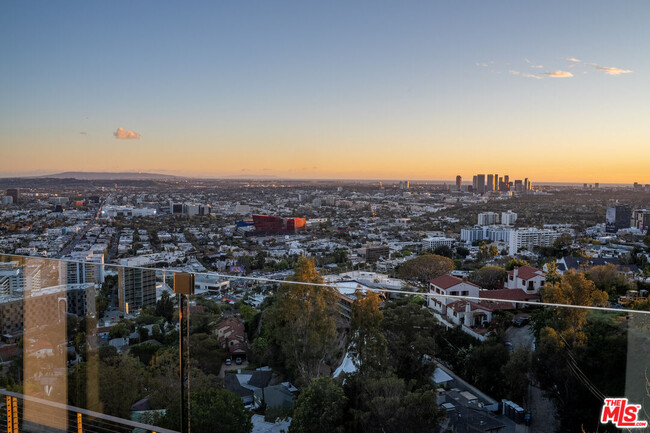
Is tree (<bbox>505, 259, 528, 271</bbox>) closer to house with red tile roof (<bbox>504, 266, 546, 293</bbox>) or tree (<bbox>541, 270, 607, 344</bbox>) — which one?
house with red tile roof (<bbox>504, 266, 546, 293</bbox>)

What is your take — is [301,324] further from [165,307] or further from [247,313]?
[165,307]

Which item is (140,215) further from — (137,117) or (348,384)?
(348,384)

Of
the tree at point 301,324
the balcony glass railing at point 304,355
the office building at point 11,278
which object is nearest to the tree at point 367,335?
the balcony glass railing at point 304,355

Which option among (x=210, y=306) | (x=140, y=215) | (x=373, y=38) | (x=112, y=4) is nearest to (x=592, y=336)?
(x=210, y=306)

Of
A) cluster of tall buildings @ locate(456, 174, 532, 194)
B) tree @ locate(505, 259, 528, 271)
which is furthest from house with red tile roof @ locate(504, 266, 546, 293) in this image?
cluster of tall buildings @ locate(456, 174, 532, 194)

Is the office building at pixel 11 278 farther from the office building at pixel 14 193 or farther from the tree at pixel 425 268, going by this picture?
the office building at pixel 14 193

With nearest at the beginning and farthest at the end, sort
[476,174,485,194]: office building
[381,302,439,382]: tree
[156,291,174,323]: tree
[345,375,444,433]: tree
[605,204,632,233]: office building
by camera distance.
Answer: [345,375,444,433]: tree → [381,302,439,382]: tree → [156,291,174,323]: tree → [605,204,632,233]: office building → [476,174,485,194]: office building
